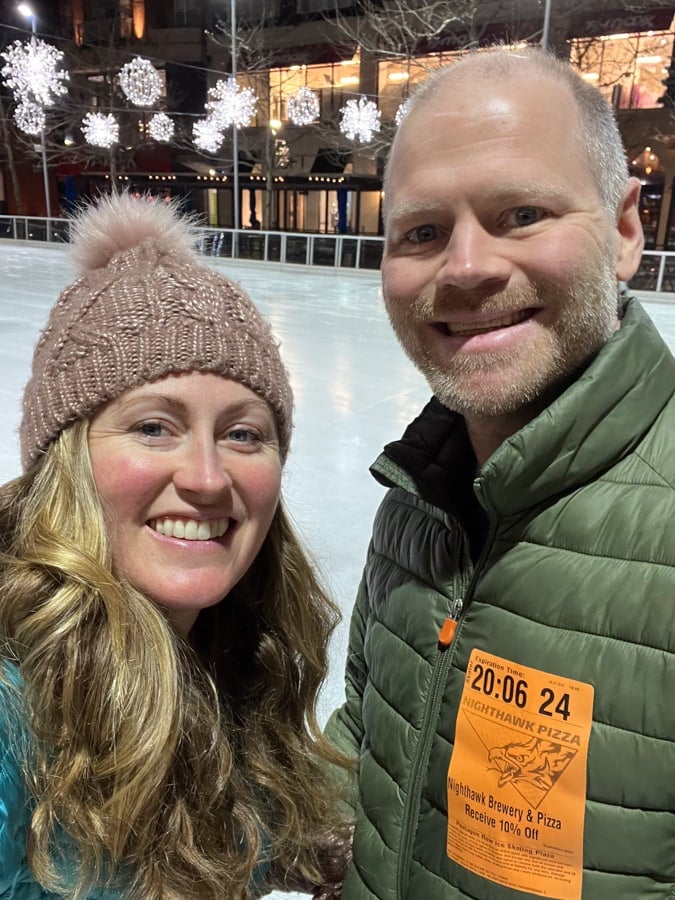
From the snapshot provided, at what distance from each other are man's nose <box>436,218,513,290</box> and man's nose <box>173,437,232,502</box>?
43 cm

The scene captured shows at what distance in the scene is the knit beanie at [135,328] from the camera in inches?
39.9

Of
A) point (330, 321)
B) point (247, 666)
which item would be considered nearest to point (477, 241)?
point (247, 666)

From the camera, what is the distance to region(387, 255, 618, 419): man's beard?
995mm

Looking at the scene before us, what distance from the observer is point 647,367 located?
972mm

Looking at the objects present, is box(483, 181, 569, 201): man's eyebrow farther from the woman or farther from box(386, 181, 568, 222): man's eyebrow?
the woman

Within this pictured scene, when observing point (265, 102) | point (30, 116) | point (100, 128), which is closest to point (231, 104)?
point (100, 128)

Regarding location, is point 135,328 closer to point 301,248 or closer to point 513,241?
point 513,241

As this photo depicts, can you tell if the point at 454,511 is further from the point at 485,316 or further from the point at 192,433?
the point at 192,433

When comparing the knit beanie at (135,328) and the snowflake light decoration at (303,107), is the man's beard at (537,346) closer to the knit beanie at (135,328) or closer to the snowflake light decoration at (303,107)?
the knit beanie at (135,328)

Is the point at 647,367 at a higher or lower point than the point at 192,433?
higher

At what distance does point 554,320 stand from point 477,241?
0.16 m

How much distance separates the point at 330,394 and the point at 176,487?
4010 mm

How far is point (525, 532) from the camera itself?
39.1 inches

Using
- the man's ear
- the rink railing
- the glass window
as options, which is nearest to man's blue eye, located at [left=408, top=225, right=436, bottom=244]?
the man's ear
